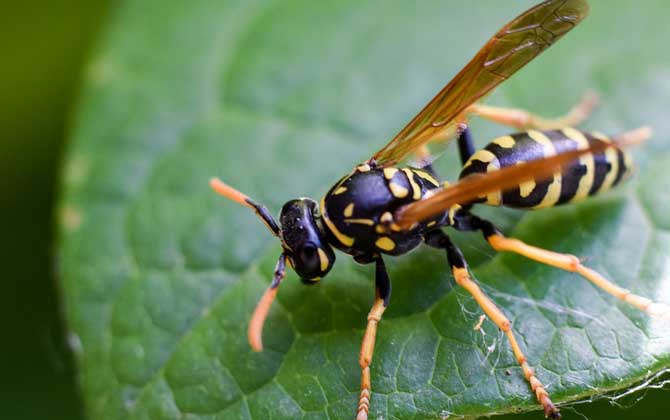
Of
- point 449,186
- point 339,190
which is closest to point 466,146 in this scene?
point 449,186

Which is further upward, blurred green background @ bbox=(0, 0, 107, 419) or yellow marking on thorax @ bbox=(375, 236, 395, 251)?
yellow marking on thorax @ bbox=(375, 236, 395, 251)

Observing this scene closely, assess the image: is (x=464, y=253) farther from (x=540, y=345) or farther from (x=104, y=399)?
(x=104, y=399)

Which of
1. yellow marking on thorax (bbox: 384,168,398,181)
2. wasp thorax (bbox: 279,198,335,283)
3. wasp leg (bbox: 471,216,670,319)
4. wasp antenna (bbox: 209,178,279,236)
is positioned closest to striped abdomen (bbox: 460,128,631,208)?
wasp leg (bbox: 471,216,670,319)

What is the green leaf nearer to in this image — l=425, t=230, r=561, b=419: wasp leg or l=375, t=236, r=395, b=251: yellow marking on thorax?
l=425, t=230, r=561, b=419: wasp leg

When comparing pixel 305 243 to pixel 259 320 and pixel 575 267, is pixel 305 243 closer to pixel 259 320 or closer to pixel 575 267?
pixel 259 320

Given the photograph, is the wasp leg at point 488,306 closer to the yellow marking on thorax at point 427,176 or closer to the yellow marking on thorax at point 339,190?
the yellow marking on thorax at point 427,176

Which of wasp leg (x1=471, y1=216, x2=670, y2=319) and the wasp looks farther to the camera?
the wasp
